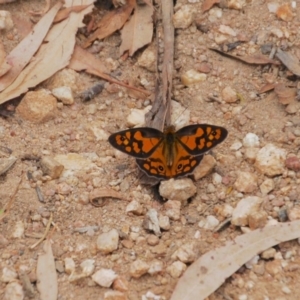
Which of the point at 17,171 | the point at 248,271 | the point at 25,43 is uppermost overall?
the point at 25,43

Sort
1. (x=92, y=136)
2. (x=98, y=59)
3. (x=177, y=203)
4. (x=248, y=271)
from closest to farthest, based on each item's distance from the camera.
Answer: (x=248, y=271), (x=177, y=203), (x=92, y=136), (x=98, y=59)

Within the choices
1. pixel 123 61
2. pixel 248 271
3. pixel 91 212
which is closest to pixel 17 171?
pixel 91 212

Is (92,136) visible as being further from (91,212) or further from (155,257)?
(155,257)

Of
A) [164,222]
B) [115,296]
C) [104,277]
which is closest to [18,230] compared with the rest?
[104,277]

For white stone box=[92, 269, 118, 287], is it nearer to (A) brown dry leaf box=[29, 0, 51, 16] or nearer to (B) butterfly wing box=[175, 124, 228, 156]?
(B) butterfly wing box=[175, 124, 228, 156]

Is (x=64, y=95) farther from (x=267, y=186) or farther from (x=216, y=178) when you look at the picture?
(x=267, y=186)
